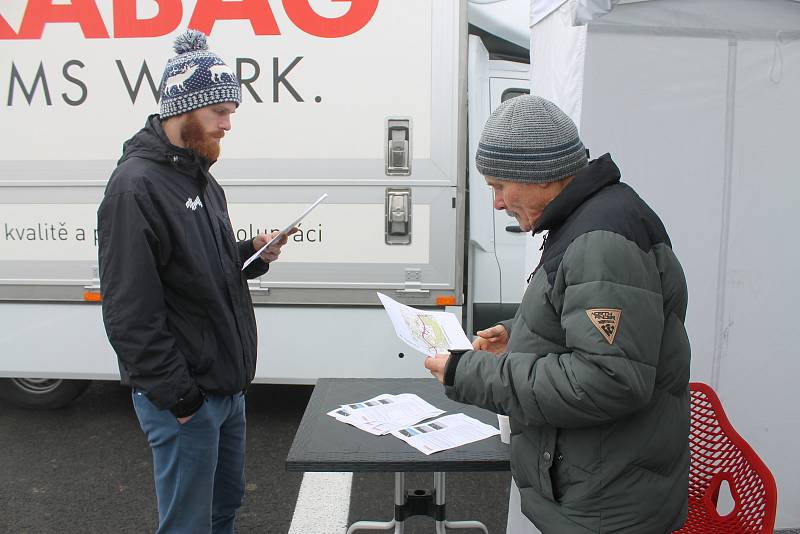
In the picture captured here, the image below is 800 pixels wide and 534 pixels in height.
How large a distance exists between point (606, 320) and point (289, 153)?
105 inches

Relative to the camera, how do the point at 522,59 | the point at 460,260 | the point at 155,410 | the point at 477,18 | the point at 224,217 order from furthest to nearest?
the point at 522,59, the point at 477,18, the point at 460,260, the point at 224,217, the point at 155,410

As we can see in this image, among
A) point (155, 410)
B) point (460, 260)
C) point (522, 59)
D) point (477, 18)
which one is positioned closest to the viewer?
point (155, 410)

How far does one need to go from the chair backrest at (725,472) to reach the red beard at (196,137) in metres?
1.73

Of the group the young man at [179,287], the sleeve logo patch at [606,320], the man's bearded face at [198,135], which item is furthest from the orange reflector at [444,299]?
the sleeve logo patch at [606,320]

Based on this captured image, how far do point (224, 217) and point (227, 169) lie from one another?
1499mm

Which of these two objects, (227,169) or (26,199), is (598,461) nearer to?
(227,169)

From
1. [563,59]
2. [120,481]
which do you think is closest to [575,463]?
[563,59]

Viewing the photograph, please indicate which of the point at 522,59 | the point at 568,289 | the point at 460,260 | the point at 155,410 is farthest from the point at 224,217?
the point at 522,59

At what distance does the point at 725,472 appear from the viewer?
230 centimetres

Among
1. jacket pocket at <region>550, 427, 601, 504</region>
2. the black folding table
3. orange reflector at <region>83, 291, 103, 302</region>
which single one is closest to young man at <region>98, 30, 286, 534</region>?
the black folding table

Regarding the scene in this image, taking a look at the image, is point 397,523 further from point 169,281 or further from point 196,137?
point 196,137

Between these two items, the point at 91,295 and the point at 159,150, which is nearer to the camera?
the point at 159,150

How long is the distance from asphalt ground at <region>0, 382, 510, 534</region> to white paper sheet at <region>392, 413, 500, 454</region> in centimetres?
128

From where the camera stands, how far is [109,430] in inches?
168
